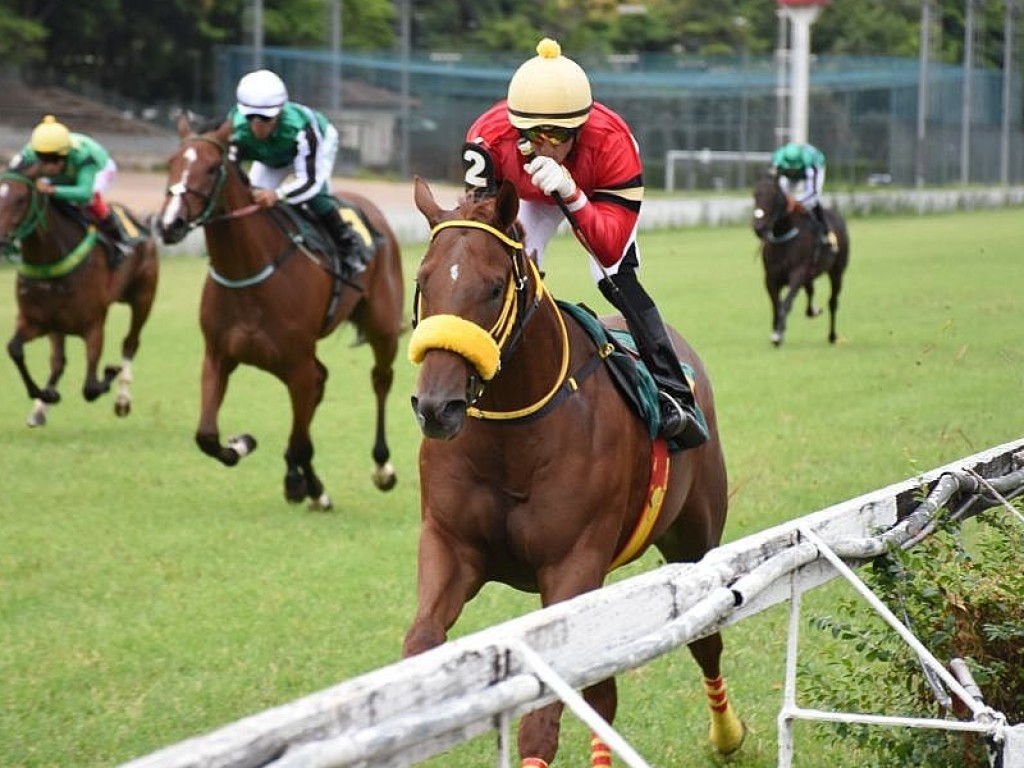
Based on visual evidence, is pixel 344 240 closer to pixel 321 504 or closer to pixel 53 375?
pixel 321 504

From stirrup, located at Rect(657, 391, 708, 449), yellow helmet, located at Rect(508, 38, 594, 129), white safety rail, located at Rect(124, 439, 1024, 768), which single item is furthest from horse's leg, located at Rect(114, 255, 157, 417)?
white safety rail, located at Rect(124, 439, 1024, 768)

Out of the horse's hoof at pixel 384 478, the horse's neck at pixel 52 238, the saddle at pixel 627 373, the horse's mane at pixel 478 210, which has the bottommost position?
the horse's hoof at pixel 384 478

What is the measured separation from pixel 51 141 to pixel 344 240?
11.8 feet

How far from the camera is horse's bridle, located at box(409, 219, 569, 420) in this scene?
4469mm

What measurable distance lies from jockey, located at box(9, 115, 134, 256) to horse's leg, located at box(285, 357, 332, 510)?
3844 mm

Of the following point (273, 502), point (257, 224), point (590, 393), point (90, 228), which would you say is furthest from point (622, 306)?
point (90, 228)

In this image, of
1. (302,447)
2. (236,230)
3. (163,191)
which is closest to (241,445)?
(302,447)

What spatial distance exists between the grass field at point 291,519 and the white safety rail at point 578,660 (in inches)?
43.2

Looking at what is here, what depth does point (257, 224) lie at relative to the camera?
10328 mm

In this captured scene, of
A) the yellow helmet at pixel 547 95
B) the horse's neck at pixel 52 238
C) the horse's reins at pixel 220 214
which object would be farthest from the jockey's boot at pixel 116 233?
the yellow helmet at pixel 547 95

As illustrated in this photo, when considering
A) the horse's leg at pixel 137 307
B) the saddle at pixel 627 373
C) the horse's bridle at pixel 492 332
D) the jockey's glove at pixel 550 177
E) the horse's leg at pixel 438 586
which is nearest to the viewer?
the horse's bridle at pixel 492 332

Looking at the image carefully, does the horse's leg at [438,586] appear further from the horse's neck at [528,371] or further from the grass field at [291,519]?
the grass field at [291,519]

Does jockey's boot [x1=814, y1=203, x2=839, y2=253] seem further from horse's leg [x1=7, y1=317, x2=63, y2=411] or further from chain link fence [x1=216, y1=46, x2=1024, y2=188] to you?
chain link fence [x1=216, y1=46, x2=1024, y2=188]

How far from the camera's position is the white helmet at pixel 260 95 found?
10.2 meters
